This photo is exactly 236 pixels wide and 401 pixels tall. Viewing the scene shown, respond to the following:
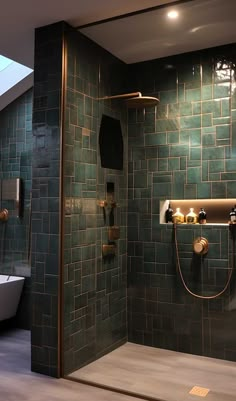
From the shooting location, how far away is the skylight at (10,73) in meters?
4.29

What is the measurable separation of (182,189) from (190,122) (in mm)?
634

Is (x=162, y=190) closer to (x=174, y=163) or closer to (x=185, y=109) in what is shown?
(x=174, y=163)

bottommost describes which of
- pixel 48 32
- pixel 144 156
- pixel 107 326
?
pixel 107 326

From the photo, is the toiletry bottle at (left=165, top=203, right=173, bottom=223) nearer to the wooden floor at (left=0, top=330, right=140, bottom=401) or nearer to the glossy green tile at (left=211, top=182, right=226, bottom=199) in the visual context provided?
the glossy green tile at (left=211, top=182, right=226, bottom=199)

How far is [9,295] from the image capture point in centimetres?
414

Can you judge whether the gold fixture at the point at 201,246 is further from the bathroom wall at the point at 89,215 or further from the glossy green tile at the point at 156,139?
the glossy green tile at the point at 156,139

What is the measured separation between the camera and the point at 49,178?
321 centimetres

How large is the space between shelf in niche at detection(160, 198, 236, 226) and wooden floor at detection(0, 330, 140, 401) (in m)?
1.66

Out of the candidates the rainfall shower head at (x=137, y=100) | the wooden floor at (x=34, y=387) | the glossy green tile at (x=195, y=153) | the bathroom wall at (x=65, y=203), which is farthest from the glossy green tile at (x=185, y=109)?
the wooden floor at (x=34, y=387)

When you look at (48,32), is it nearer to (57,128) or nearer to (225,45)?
(57,128)

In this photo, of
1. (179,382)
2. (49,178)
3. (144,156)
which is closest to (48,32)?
(49,178)

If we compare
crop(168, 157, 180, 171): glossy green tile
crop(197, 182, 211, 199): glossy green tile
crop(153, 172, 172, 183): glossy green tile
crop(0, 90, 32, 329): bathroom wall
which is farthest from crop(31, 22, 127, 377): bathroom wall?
crop(0, 90, 32, 329): bathroom wall

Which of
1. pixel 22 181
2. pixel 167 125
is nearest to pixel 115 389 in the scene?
pixel 167 125

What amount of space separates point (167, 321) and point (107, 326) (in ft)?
1.89
